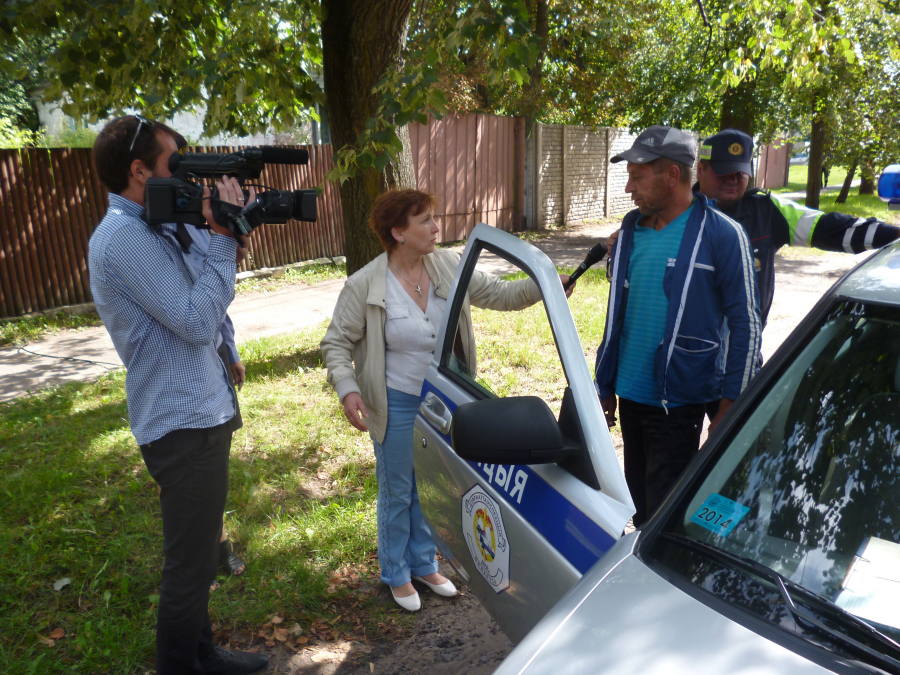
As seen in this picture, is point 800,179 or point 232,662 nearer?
point 232,662

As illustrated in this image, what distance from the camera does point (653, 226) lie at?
296 centimetres

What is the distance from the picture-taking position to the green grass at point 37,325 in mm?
7822

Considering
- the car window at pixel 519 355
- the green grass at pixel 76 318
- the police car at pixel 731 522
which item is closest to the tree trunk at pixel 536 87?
the green grass at pixel 76 318

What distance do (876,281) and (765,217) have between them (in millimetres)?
1824

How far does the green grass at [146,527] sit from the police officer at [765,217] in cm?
226

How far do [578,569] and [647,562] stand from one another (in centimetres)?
27

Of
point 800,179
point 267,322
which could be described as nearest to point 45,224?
point 267,322

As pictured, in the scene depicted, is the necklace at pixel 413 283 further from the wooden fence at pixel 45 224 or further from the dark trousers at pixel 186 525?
the wooden fence at pixel 45 224

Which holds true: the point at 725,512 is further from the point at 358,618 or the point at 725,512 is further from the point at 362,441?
the point at 362,441

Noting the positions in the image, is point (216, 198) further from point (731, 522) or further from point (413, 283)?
point (731, 522)

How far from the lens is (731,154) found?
3514 mm

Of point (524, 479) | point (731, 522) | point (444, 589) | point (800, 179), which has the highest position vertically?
point (731, 522)

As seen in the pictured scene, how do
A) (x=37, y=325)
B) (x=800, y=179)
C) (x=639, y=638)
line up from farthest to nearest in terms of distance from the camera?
1. (x=800, y=179)
2. (x=37, y=325)
3. (x=639, y=638)

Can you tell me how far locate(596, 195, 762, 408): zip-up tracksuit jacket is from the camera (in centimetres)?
276
